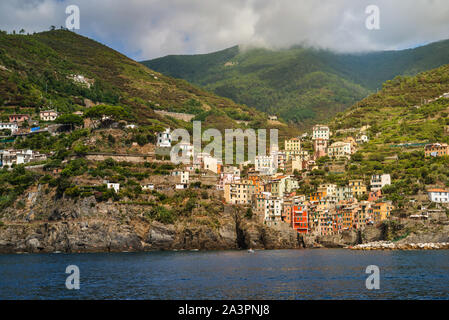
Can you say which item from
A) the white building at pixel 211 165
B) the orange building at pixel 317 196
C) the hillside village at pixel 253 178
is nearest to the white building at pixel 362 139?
the hillside village at pixel 253 178

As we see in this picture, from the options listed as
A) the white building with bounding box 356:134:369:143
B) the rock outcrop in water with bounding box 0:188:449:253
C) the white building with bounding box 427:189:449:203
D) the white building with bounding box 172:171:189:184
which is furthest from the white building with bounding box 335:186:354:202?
the white building with bounding box 356:134:369:143

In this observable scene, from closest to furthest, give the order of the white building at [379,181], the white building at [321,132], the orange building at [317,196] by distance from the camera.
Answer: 1. the white building at [379,181]
2. the orange building at [317,196]
3. the white building at [321,132]

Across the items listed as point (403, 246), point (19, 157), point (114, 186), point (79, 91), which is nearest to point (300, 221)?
point (403, 246)

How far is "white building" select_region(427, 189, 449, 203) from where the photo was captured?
298ft

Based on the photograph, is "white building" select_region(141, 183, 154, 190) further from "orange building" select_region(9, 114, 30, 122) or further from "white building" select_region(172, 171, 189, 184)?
"orange building" select_region(9, 114, 30, 122)

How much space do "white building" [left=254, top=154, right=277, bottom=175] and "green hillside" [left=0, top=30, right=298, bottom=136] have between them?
94.5ft

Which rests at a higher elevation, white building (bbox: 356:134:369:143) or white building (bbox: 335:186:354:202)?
white building (bbox: 356:134:369:143)

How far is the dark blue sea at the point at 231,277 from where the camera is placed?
136 feet

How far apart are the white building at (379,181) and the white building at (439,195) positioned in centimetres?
930

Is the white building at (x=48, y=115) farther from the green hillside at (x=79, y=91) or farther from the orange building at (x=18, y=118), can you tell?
the green hillside at (x=79, y=91)

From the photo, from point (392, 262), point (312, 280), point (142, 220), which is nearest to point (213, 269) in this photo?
point (312, 280)

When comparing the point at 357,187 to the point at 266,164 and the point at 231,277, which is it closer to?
the point at 266,164

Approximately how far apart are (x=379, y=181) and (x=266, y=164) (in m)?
29.2
